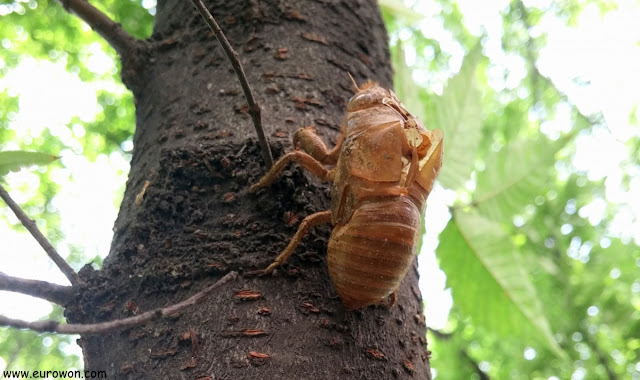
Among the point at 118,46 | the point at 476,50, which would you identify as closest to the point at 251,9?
the point at 118,46

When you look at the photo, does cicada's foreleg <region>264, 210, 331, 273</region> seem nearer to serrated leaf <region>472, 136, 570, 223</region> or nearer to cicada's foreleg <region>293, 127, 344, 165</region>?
cicada's foreleg <region>293, 127, 344, 165</region>

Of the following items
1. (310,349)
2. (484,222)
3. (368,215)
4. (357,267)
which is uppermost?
(484,222)

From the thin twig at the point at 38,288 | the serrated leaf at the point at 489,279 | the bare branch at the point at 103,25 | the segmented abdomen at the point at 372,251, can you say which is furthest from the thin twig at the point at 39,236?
the serrated leaf at the point at 489,279

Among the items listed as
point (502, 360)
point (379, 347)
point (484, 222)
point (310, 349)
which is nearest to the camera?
point (310, 349)

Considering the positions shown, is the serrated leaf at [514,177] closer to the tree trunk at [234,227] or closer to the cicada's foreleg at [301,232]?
the tree trunk at [234,227]

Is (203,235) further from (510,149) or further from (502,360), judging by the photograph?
(502,360)

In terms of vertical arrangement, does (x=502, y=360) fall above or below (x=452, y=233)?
above

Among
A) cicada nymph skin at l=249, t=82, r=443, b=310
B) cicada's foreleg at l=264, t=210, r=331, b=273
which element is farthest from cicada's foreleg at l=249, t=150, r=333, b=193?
cicada's foreleg at l=264, t=210, r=331, b=273
